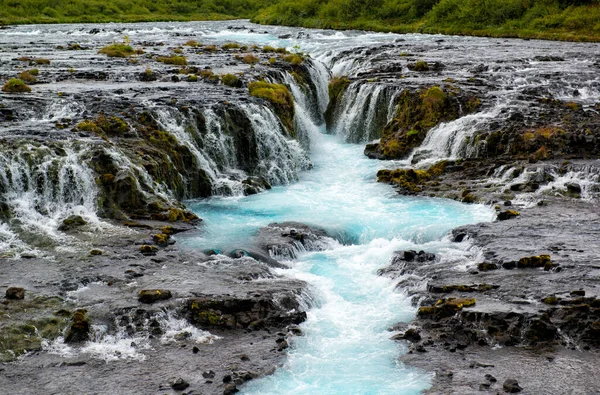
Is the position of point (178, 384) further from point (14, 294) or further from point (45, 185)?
point (45, 185)

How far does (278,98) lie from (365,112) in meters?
5.84

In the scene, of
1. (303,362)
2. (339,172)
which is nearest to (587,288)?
(303,362)

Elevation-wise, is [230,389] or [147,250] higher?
[147,250]

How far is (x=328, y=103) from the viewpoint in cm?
4278

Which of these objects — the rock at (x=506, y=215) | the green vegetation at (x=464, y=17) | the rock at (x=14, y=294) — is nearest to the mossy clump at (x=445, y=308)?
the rock at (x=506, y=215)

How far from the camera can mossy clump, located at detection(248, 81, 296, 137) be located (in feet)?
113

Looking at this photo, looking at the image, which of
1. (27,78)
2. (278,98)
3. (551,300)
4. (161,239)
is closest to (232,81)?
(278,98)

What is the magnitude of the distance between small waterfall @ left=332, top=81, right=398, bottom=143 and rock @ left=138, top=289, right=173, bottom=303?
22332 mm


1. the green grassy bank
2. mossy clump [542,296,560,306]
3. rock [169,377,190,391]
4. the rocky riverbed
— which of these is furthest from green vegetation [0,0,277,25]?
mossy clump [542,296,560,306]

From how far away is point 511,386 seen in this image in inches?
525

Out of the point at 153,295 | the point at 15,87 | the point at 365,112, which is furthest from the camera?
the point at 365,112

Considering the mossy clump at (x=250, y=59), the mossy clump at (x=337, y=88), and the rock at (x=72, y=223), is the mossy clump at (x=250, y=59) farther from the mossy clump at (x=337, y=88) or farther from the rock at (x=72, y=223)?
the rock at (x=72, y=223)

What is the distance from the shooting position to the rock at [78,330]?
15315 mm

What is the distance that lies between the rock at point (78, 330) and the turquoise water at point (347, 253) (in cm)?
431
